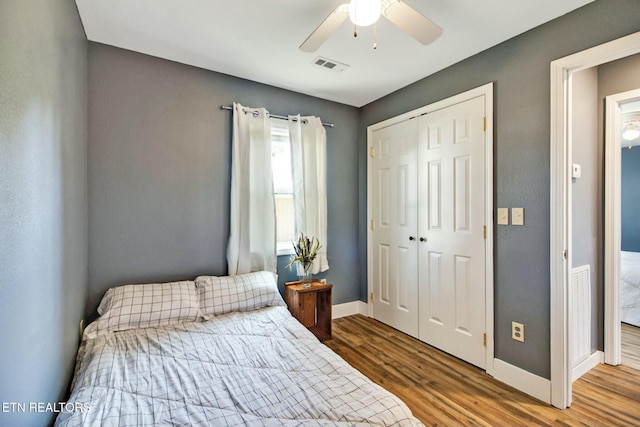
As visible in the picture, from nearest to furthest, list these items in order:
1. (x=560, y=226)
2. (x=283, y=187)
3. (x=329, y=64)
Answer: (x=560, y=226) < (x=329, y=64) < (x=283, y=187)

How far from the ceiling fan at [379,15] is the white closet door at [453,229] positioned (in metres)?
1.03

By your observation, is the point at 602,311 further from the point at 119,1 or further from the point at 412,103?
the point at 119,1

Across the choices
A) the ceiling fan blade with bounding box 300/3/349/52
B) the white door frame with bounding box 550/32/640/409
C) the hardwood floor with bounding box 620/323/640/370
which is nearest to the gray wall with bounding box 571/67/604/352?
the hardwood floor with bounding box 620/323/640/370

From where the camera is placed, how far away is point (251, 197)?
2.70m

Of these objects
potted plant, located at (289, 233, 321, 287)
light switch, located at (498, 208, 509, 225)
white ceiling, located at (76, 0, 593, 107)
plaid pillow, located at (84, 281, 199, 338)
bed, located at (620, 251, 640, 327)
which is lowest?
bed, located at (620, 251, 640, 327)

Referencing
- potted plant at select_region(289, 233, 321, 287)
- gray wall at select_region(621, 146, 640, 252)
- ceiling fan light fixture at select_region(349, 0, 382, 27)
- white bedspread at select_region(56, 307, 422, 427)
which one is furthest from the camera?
gray wall at select_region(621, 146, 640, 252)

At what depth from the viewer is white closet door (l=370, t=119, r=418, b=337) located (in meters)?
2.86

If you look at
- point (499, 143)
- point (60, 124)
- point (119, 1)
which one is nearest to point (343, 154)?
point (499, 143)

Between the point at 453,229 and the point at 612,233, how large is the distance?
119 cm

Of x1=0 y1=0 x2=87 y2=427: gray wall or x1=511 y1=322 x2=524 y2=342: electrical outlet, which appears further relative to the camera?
x1=511 y1=322 x2=524 y2=342: electrical outlet

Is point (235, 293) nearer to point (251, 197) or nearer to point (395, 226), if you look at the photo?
point (251, 197)

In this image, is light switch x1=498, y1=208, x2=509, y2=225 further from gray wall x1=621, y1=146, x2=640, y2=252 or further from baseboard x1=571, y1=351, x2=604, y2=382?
gray wall x1=621, y1=146, x2=640, y2=252

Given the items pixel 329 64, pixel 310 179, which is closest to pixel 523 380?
pixel 310 179

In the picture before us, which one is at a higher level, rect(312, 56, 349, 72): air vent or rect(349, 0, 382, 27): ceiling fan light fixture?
rect(312, 56, 349, 72): air vent
